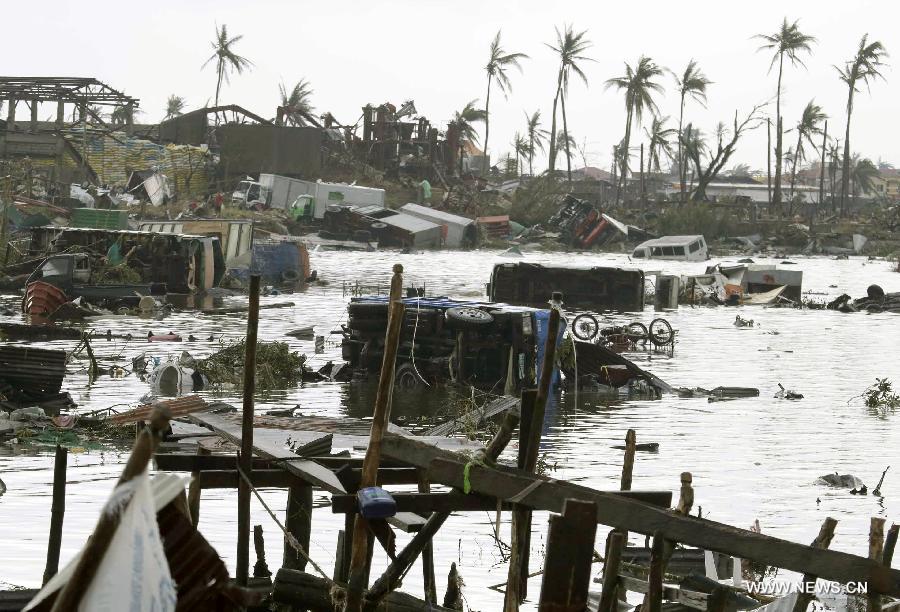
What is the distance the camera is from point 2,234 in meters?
35.7

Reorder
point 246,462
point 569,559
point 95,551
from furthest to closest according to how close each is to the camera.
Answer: point 246,462
point 569,559
point 95,551

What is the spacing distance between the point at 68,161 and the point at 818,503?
169 feet

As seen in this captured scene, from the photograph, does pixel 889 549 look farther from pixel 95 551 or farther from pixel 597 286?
pixel 597 286

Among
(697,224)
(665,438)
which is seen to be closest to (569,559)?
(665,438)

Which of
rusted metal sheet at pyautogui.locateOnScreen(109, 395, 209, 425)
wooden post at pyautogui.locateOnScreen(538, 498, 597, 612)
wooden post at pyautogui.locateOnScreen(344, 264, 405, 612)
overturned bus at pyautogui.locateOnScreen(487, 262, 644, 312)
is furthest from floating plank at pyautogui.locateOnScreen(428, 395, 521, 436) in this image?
overturned bus at pyautogui.locateOnScreen(487, 262, 644, 312)

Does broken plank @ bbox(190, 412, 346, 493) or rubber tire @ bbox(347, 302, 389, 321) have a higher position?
rubber tire @ bbox(347, 302, 389, 321)

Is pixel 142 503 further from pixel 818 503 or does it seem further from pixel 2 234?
pixel 2 234

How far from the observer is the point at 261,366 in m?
19.9

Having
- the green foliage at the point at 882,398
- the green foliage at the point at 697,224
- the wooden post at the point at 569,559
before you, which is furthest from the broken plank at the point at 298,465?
the green foliage at the point at 697,224

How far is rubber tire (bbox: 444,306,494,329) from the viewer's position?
1942 centimetres

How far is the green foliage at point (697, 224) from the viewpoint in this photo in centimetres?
7681

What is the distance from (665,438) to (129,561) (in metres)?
13.2

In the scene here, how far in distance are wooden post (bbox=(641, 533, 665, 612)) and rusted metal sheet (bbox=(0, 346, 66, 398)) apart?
35.7ft

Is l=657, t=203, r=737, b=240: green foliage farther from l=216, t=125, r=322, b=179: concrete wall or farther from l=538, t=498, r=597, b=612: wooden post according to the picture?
l=538, t=498, r=597, b=612: wooden post
